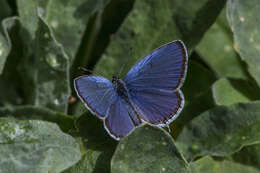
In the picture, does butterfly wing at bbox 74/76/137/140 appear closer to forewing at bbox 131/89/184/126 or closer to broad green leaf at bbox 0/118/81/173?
forewing at bbox 131/89/184/126

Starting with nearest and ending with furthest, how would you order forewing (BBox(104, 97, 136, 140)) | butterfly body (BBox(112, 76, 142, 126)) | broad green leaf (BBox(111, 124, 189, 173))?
broad green leaf (BBox(111, 124, 189, 173))
forewing (BBox(104, 97, 136, 140))
butterfly body (BBox(112, 76, 142, 126))

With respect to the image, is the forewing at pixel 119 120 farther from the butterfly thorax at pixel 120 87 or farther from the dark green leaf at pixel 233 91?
the dark green leaf at pixel 233 91

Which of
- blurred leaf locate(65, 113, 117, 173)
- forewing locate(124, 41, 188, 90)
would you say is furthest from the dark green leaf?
blurred leaf locate(65, 113, 117, 173)

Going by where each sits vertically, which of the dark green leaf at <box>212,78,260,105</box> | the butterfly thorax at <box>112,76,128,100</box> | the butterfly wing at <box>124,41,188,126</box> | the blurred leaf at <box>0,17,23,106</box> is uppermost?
the butterfly wing at <box>124,41,188,126</box>

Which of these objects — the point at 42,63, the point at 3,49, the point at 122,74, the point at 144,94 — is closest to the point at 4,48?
the point at 3,49

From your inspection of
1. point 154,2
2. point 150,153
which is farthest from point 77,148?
point 154,2

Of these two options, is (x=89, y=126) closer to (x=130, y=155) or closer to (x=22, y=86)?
(x=130, y=155)
